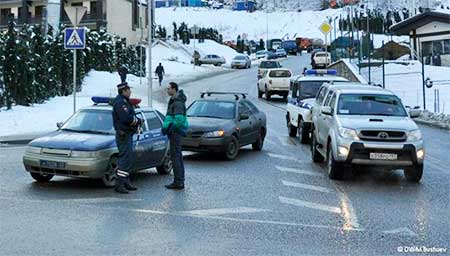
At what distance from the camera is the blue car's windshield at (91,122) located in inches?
463

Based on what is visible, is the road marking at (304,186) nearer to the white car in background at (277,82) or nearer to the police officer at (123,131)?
the police officer at (123,131)

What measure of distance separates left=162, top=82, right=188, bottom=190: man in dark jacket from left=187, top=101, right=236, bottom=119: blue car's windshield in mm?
4527

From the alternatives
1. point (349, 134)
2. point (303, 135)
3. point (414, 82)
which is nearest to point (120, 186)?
point (349, 134)

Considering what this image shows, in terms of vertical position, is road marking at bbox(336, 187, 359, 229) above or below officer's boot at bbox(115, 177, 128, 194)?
below

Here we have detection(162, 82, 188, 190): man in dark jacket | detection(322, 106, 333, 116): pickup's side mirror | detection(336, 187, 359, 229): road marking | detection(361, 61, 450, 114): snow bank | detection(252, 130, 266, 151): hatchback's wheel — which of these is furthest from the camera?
detection(361, 61, 450, 114): snow bank

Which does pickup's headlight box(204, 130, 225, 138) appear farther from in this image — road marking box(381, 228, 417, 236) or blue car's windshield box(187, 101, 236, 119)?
road marking box(381, 228, 417, 236)

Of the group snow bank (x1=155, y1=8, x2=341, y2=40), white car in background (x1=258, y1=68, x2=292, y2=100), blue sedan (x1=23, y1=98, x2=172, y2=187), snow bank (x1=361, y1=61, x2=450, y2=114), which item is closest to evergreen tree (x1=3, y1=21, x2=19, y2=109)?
blue sedan (x1=23, y1=98, x2=172, y2=187)

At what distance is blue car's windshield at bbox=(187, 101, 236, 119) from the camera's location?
625 inches

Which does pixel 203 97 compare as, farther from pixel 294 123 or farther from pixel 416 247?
pixel 416 247

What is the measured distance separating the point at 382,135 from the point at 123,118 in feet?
15.5

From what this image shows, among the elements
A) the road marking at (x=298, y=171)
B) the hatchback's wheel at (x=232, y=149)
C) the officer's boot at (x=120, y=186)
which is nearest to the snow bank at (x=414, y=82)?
the hatchback's wheel at (x=232, y=149)

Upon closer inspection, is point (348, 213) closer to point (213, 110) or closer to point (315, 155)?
point (315, 155)

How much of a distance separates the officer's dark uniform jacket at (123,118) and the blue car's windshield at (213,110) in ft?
17.5

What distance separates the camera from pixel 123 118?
10477 mm
